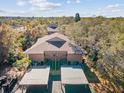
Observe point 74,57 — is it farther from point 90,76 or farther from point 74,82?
point 74,82

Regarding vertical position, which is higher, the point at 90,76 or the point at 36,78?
the point at 36,78

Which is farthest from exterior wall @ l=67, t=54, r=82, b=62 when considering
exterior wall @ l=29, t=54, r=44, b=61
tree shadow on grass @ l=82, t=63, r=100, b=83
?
exterior wall @ l=29, t=54, r=44, b=61

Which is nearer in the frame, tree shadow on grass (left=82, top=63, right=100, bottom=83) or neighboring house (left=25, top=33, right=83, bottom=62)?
tree shadow on grass (left=82, top=63, right=100, bottom=83)

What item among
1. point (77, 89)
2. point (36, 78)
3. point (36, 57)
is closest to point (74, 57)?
point (36, 57)

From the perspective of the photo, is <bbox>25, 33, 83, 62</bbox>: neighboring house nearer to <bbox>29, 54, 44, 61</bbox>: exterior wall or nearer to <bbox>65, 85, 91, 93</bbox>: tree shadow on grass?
<bbox>29, 54, 44, 61</bbox>: exterior wall

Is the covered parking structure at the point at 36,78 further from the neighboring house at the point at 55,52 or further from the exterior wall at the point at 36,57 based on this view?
the neighboring house at the point at 55,52

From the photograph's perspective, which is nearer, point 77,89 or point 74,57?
point 77,89
